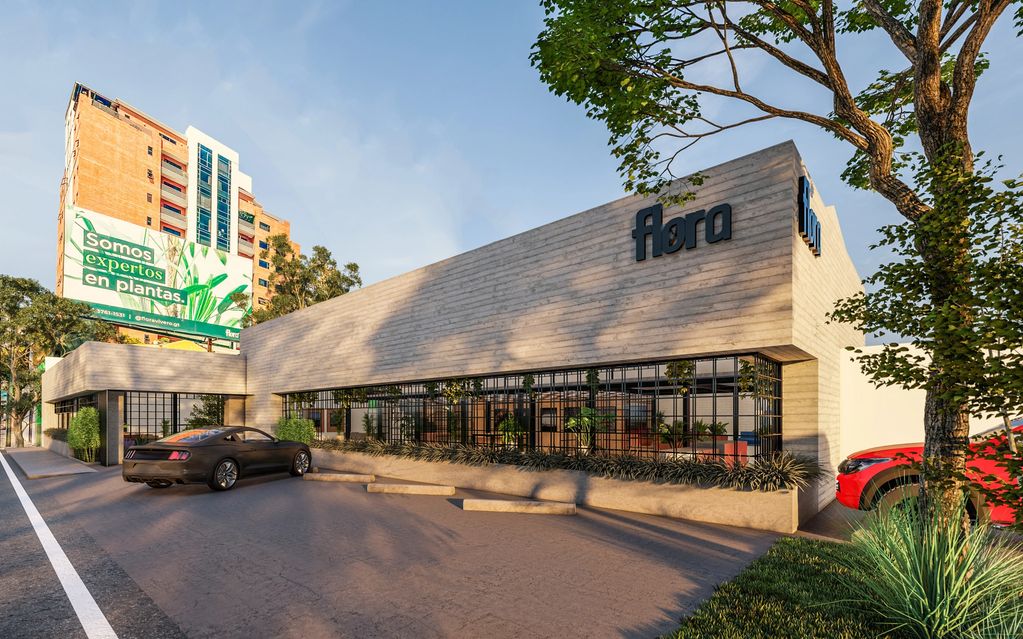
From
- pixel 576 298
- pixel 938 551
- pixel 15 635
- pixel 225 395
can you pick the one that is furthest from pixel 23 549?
pixel 225 395

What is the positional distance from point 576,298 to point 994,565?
7.70 metres

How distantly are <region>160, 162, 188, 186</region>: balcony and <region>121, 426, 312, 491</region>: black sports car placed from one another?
58.6 metres

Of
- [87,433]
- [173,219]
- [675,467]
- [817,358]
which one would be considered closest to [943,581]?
[675,467]

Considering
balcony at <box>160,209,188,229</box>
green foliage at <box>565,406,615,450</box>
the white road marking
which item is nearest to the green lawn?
the white road marking

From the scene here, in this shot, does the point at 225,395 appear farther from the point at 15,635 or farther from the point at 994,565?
the point at 994,565

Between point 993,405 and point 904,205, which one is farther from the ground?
point 904,205

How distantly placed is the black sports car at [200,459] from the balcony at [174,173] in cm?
5865

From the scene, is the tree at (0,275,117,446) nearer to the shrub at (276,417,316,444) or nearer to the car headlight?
the shrub at (276,417,316,444)

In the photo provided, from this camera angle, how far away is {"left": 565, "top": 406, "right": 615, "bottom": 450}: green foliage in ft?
35.1

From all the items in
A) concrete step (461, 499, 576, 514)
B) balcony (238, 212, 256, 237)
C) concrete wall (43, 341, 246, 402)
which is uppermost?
balcony (238, 212, 256, 237)

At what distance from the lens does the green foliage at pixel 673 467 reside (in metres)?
7.83

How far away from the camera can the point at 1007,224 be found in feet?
12.7

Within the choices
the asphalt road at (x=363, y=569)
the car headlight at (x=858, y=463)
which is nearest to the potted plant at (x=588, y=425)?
the asphalt road at (x=363, y=569)

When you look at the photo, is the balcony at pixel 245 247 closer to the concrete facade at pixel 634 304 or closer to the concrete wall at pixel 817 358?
the concrete facade at pixel 634 304
